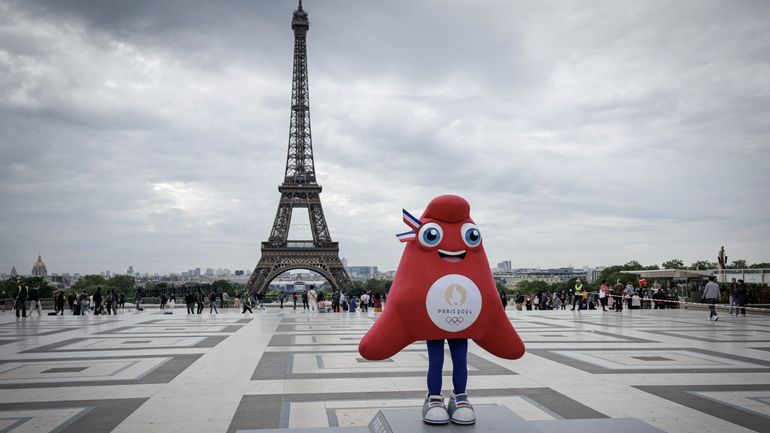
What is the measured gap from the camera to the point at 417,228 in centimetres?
478

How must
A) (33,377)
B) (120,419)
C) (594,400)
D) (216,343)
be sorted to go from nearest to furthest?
1. (120,419)
2. (594,400)
3. (33,377)
4. (216,343)

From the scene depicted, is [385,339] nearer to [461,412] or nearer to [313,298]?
[461,412]

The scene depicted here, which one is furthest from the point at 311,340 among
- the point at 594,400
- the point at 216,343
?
the point at 594,400

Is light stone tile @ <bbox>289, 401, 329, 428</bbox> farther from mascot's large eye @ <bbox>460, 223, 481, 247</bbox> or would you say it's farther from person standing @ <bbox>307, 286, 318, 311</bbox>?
person standing @ <bbox>307, 286, 318, 311</bbox>

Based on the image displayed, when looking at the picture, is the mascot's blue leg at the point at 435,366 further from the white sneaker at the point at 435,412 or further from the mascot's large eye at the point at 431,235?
the mascot's large eye at the point at 431,235

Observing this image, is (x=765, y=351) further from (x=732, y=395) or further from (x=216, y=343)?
(x=216, y=343)

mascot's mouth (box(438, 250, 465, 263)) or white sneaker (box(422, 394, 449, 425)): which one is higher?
mascot's mouth (box(438, 250, 465, 263))

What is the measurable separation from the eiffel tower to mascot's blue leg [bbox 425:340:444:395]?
1779 inches

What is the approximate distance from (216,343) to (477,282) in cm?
838

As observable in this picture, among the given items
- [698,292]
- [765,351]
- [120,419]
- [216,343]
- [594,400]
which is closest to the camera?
[120,419]

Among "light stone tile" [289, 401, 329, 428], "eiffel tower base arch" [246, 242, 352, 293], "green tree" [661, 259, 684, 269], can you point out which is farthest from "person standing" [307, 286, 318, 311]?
"green tree" [661, 259, 684, 269]

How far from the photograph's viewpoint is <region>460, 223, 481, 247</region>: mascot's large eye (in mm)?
4660

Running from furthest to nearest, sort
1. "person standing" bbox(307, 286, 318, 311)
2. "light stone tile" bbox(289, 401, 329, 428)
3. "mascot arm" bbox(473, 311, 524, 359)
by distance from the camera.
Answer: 1. "person standing" bbox(307, 286, 318, 311)
2. "light stone tile" bbox(289, 401, 329, 428)
3. "mascot arm" bbox(473, 311, 524, 359)

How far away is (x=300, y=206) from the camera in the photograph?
2175 inches
